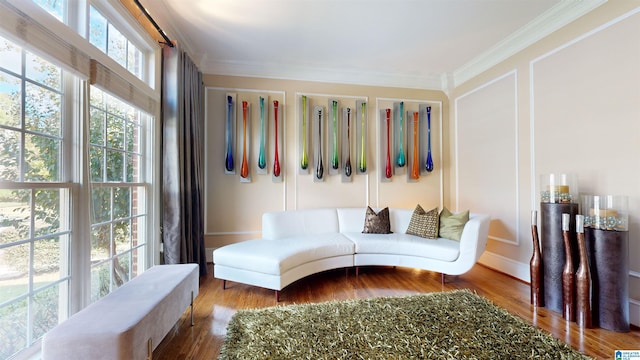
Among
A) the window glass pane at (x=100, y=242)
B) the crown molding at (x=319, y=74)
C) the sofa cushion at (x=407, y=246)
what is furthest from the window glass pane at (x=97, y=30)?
the sofa cushion at (x=407, y=246)

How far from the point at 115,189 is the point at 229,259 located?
3.63 feet

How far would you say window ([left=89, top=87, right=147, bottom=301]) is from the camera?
180 cm

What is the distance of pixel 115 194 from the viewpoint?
6.57ft

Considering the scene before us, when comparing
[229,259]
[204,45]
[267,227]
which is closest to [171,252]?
[229,259]

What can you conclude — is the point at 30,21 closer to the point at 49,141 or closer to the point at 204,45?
the point at 49,141

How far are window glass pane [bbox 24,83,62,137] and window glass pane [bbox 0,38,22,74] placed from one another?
0.09 metres

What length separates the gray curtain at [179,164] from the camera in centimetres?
245

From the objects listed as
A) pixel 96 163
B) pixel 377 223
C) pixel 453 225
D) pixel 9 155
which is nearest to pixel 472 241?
pixel 453 225

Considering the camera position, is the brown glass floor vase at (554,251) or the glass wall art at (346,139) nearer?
the brown glass floor vase at (554,251)

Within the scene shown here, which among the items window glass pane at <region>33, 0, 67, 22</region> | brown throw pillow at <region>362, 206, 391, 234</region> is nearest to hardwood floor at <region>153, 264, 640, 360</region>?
brown throw pillow at <region>362, 206, 391, 234</region>

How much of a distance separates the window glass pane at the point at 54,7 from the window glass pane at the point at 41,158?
0.71 m

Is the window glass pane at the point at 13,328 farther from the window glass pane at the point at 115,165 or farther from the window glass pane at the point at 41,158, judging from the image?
the window glass pane at the point at 115,165

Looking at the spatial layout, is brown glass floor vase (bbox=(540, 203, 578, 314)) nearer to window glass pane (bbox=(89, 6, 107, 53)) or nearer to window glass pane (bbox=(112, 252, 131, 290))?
window glass pane (bbox=(112, 252, 131, 290))

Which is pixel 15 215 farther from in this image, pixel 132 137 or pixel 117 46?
pixel 117 46
